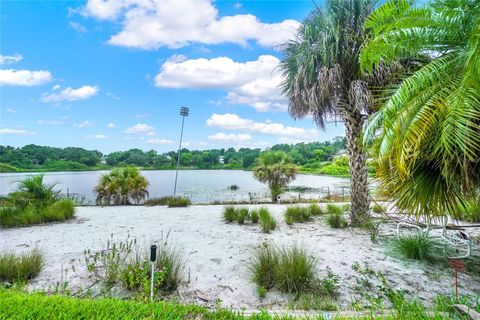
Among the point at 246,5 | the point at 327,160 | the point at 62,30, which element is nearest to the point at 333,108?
the point at 246,5

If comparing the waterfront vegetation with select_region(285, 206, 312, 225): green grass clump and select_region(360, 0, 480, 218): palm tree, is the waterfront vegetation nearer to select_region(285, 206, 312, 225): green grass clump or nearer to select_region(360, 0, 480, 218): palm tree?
select_region(285, 206, 312, 225): green grass clump

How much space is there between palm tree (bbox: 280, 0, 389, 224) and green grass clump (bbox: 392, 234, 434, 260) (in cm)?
237

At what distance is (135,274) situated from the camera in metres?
3.52

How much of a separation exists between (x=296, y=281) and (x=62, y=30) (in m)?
12.7

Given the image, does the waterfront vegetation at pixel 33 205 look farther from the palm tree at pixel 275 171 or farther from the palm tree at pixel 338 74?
the palm tree at pixel 275 171

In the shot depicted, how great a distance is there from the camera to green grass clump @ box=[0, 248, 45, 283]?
3656 mm

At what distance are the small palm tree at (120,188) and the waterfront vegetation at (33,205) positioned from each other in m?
3.94

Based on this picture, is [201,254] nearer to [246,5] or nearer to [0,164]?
[246,5]

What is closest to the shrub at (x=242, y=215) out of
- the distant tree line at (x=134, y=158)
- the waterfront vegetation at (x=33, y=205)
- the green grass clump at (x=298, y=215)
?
the green grass clump at (x=298, y=215)

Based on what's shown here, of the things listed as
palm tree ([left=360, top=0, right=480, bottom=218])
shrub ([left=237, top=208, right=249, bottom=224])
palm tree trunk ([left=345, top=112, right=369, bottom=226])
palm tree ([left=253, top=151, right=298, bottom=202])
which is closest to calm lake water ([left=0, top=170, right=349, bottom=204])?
palm tree ([left=253, top=151, right=298, bottom=202])

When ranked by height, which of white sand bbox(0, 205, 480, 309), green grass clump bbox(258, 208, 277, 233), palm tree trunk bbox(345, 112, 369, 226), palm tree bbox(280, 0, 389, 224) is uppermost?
palm tree bbox(280, 0, 389, 224)

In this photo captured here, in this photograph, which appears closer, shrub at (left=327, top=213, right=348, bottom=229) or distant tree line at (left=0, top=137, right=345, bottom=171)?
shrub at (left=327, top=213, right=348, bottom=229)

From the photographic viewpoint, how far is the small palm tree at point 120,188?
12.7 meters

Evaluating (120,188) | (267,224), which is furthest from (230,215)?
(120,188)
